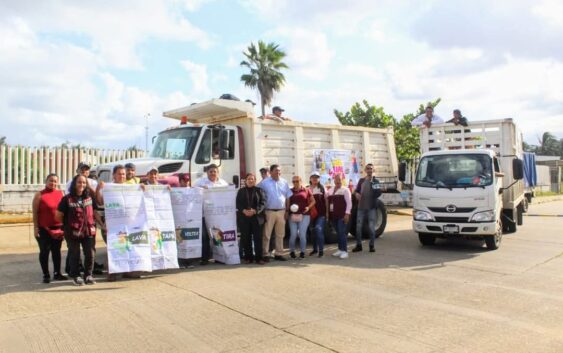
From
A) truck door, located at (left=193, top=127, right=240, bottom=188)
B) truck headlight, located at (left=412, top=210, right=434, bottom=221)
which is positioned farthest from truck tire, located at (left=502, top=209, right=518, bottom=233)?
truck door, located at (left=193, top=127, right=240, bottom=188)

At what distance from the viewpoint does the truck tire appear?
1234 centimetres

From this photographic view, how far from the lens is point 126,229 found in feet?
24.3

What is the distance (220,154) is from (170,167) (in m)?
1.03

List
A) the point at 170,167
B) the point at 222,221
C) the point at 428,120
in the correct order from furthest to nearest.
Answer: the point at 428,120 < the point at 170,167 < the point at 222,221

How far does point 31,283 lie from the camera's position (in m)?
7.30

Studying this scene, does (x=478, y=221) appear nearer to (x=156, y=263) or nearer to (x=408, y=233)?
(x=408, y=233)

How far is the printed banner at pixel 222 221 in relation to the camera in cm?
852

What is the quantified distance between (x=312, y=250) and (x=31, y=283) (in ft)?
17.4

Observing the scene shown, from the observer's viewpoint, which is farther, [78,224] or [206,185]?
[206,185]

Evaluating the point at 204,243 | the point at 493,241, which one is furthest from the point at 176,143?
the point at 493,241

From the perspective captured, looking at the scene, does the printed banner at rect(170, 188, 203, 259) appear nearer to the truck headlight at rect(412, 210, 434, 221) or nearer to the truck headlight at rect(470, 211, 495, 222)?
the truck headlight at rect(412, 210, 434, 221)

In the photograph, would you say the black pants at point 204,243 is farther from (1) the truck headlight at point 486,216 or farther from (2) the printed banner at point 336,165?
(1) the truck headlight at point 486,216

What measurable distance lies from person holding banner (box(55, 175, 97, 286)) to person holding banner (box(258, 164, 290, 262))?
3.11 metres

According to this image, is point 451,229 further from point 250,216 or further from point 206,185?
point 206,185
